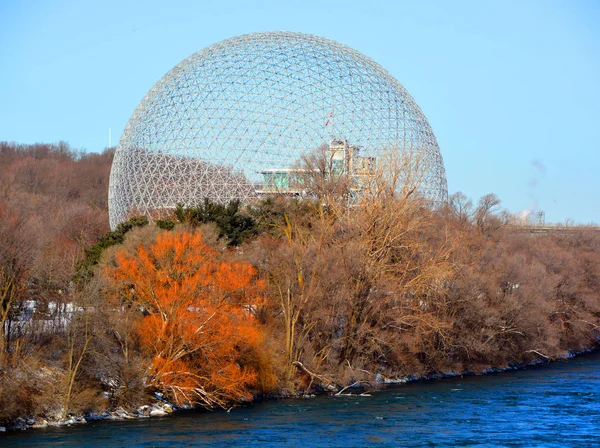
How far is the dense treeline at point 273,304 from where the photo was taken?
25.7 metres

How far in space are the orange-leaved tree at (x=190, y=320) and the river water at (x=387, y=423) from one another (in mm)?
950

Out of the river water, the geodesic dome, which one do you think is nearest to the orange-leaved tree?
the river water

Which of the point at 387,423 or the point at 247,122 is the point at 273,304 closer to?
the point at 387,423

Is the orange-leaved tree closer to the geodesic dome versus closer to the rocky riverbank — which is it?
the rocky riverbank

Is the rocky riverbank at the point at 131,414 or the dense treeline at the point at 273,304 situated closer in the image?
the rocky riverbank at the point at 131,414

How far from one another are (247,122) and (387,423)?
2525 centimetres

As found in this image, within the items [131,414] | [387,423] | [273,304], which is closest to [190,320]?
[131,414]

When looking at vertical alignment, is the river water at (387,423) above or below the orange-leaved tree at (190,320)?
below

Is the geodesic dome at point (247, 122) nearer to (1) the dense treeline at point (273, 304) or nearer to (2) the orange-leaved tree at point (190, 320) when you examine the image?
(1) the dense treeline at point (273, 304)

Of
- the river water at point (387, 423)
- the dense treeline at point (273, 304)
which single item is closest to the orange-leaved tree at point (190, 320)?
the dense treeline at point (273, 304)

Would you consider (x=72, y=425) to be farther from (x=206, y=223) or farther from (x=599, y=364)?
(x=599, y=364)

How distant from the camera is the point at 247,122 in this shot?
1842 inches

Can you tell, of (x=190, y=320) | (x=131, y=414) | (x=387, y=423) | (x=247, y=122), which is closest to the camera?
(x=387, y=423)

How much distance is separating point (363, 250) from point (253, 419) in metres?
10.2
